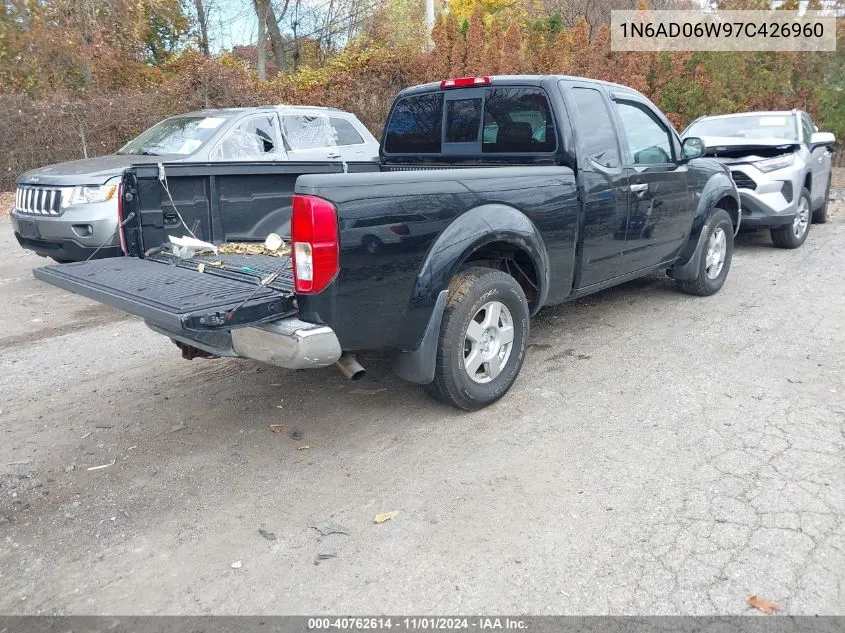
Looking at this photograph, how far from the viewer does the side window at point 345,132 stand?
9.24 m

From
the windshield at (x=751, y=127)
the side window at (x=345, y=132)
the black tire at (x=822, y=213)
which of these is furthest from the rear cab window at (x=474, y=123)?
the black tire at (x=822, y=213)

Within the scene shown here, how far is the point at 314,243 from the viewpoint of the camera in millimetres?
3102

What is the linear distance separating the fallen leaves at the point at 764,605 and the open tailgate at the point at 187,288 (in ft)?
7.49

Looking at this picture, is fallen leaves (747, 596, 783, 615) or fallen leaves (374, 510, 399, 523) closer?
fallen leaves (747, 596, 783, 615)

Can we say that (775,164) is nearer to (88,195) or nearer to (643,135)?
(643,135)

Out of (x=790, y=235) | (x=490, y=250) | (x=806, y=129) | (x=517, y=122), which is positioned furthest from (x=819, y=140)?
(x=490, y=250)

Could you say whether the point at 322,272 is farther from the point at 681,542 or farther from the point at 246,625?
the point at 681,542

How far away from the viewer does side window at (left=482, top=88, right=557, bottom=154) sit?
473 centimetres

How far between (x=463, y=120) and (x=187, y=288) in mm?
2713

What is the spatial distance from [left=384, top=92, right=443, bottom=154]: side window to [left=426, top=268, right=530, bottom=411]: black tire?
72.7 inches

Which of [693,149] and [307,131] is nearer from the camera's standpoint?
[693,149]

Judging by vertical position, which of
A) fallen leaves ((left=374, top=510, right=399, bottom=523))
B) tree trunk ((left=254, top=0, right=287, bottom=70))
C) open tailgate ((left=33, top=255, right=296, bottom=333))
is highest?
tree trunk ((left=254, top=0, right=287, bottom=70))

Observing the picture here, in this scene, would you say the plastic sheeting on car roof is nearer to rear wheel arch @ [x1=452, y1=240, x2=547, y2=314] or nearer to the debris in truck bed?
the debris in truck bed

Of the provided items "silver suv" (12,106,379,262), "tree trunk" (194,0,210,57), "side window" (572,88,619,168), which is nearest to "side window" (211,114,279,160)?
"silver suv" (12,106,379,262)
